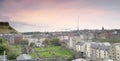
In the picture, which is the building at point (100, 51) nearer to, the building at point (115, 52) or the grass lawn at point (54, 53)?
the building at point (115, 52)

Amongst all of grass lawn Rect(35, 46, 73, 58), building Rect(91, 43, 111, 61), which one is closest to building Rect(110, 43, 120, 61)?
building Rect(91, 43, 111, 61)

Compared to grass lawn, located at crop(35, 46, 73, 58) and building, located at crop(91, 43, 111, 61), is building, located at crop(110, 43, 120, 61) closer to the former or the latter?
building, located at crop(91, 43, 111, 61)

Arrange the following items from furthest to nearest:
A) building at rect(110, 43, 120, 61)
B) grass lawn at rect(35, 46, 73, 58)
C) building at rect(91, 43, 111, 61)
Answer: grass lawn at rect(35, 46, 73, 58) < building at rect(91, 43, 111, 61) < building at rect(110, 43, 120, 61)

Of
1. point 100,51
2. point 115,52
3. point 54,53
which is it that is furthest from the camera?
point 54,53

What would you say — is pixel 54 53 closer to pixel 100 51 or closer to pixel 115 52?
pixel 100 51

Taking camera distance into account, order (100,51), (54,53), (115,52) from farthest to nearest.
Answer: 1. (54,53)
2. (100,51)
3. (115,52)

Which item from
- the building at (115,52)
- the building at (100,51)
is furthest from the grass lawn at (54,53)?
the building at (115,52)

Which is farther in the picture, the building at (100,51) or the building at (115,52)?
the building at (100,51)

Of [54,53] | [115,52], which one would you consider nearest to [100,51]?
[115,52]

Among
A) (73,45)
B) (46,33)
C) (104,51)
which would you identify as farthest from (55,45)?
(46,33)

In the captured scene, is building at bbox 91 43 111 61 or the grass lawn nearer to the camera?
building at bbox 91 43 111 61

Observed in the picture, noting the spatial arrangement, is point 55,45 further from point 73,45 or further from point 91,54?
point 91,54
